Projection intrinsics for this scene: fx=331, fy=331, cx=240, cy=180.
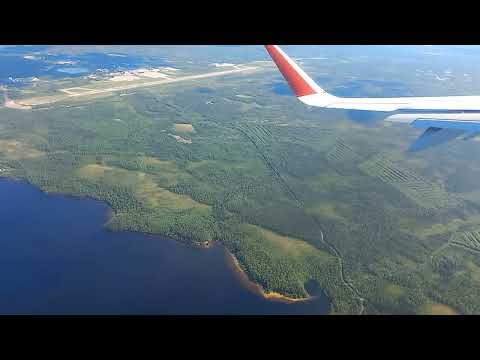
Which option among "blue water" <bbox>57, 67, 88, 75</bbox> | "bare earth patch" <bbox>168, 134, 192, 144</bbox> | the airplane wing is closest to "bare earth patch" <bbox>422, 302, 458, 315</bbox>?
the airplane wing

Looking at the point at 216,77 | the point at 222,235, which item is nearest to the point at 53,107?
the point at 216,77

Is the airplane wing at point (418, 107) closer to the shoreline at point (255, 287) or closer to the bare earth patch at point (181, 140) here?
the shoreline at point (255, 287)

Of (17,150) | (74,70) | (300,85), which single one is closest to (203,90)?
(74,70)

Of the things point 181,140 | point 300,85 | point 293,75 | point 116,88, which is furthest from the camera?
point 116,88

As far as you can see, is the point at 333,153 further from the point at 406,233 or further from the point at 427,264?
the point at 427,264

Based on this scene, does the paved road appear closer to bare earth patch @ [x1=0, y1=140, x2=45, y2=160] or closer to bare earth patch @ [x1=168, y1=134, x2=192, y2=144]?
bare earth patch @ [x1=0, y1=140, x2=45, y2=160]

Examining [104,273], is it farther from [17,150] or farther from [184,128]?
[184,128]
